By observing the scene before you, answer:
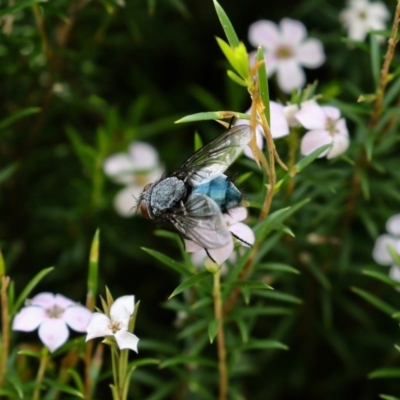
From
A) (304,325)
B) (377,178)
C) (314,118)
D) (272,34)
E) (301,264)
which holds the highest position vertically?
(314,118)

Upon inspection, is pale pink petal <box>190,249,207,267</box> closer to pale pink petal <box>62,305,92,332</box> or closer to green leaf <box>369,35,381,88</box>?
pale pink petal <box>62,305,92,332</box>

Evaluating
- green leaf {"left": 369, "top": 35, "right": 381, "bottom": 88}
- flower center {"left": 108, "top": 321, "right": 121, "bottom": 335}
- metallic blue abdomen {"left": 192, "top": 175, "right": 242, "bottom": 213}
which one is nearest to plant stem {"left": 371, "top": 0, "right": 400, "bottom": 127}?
green leaf {"left": 369, "top": 35, "right": 381, "bottom": 88}

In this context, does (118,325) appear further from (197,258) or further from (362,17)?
(362,17)

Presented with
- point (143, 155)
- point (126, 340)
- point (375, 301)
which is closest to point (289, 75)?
point (143, 155)

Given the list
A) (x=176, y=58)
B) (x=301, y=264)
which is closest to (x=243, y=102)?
(x=176, y=58)

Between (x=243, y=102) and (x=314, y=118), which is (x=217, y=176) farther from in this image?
(x=243, y=102)
